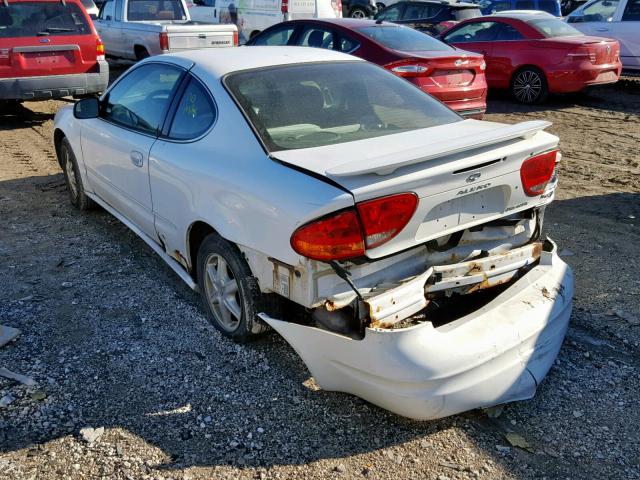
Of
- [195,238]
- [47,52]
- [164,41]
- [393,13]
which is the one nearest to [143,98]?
[195,238]

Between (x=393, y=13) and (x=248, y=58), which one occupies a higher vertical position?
(x=248, y=58)

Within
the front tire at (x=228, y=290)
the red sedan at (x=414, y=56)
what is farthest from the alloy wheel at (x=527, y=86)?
the front tire at (x=228, y=290)

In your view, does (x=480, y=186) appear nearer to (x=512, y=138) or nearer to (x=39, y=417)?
(x=512, y=138)

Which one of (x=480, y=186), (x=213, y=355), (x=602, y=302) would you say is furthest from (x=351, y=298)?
(x=602, y=302)

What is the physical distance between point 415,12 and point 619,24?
15.8 ft

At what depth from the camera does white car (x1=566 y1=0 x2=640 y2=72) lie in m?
12.5

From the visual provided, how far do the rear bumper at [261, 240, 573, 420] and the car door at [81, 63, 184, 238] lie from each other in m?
1.63

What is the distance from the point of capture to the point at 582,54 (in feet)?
35.4

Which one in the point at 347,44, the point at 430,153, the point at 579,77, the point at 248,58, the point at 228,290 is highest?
the point at 248,58

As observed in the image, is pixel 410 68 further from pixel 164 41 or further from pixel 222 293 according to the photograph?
pixel 164 41

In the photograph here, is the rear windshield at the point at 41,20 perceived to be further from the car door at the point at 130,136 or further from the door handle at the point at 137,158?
the door handle at the point at 137,158

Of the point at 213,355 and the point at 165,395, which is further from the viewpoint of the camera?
the point at 213,355

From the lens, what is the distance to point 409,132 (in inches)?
144

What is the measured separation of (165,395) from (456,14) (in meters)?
13.9
